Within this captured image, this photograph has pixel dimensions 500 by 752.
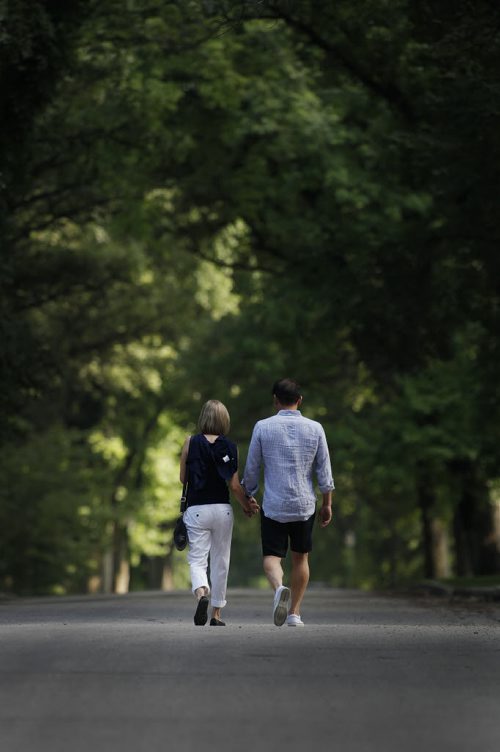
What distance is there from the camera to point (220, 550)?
13406 millimetres

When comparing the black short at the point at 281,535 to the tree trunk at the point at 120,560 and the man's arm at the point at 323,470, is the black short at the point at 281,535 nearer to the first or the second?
the man's arm at the point at 323,470

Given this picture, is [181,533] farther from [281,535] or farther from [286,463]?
[286,463]

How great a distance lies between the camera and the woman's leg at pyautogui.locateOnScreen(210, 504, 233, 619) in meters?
13.3

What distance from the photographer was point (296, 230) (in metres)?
31.0

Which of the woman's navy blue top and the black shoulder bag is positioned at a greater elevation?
the woman's navy blue top

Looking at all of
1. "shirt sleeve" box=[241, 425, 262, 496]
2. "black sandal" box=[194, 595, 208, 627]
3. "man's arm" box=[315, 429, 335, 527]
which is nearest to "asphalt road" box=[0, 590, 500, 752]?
"black sandal" box=[194, 595, 208, 627]

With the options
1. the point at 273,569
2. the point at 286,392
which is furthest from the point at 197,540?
the point at 286,392

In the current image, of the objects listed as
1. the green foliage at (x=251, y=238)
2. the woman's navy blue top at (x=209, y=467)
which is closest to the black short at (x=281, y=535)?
the woman's navy blue top at (x=209, y=467)

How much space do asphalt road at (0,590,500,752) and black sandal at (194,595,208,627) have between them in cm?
21

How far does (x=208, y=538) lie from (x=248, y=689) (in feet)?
17.4

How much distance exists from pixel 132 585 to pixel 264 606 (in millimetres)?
49366

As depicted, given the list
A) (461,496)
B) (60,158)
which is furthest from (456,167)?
(461,496)

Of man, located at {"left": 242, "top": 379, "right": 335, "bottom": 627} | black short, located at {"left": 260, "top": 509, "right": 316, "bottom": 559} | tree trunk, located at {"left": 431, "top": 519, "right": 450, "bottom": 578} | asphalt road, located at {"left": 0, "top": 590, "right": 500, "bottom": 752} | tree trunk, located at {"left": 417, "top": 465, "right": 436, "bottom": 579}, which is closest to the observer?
asphalt road, located at {"left": 0, "top": 590, "right": 500, "bottom": 752}

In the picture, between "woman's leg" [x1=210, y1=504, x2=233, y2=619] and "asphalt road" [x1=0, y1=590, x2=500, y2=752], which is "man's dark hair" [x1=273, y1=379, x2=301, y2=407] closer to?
"woman's leg" [x1=210, y1=504, x2=233, y2=619]
